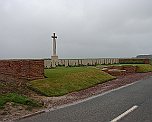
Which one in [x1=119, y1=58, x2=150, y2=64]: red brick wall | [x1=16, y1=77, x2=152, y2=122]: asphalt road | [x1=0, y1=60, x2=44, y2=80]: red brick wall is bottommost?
[x1=16, y1=77, x2=152, y2=122]: asphalt road

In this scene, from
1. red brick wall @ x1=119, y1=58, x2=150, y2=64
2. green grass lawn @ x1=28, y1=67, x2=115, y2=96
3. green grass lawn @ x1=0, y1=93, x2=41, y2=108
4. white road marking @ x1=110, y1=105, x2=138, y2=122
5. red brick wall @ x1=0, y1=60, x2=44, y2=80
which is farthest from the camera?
red brick wall @ x1=119, y1=58, x2=150, y2=64

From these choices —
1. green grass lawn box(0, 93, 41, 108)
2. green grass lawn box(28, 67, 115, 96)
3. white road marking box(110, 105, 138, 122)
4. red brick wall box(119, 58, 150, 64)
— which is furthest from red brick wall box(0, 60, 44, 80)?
red brick wall box(119, 58, 150, 64)

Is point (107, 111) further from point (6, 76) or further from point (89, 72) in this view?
point (89, 72)

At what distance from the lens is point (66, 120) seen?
9.22 metres

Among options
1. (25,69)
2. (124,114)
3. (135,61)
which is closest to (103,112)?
(124,114)

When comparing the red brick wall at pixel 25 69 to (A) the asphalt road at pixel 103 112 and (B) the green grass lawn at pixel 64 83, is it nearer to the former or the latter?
(B) the green grass lawn at pixel 64 83

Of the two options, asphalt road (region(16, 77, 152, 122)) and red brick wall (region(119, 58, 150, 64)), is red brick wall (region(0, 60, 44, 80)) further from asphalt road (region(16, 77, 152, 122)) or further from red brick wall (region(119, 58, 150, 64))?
red brick wall (region(119, 58, 150, 64))

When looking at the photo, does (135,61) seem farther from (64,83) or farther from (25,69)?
(25,69)

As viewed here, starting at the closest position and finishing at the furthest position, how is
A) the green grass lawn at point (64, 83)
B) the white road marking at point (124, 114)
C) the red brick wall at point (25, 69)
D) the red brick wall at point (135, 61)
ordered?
the white road marking at point (124, 114) < the green grass lawn at point (64, 83) < the red brick wall at point (25, 69) < the red brick wall at point (135, 61)

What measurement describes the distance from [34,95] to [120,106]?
4626mm

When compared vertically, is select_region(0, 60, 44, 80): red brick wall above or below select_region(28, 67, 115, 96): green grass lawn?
Answer: above

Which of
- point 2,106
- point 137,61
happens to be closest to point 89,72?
point 2,106

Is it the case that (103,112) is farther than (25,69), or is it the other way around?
(25,69)

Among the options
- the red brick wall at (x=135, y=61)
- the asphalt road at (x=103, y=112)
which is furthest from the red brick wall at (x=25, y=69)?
the red brick wall at (x=135, y=61)
